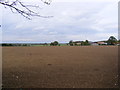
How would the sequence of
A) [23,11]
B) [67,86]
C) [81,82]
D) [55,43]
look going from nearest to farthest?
1. [23,11]
2. [67,86]
3. [81,82]
4. [55,43]

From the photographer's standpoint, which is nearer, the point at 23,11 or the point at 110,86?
the point at 23,11

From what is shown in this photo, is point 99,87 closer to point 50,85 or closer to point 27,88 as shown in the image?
point 50,85

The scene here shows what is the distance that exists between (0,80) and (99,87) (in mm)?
3619

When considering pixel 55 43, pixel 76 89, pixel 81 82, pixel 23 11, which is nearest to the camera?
pixel 23 11

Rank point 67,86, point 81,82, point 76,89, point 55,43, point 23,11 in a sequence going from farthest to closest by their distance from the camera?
point 55,43
point 81,82
point 67,86
point 76,89
point 23,11

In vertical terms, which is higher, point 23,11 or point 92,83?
point 23,11

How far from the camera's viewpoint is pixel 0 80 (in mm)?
5145

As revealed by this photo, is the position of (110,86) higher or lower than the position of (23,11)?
lower

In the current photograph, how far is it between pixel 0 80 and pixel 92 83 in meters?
3.43

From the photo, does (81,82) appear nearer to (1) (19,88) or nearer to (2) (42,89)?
(2) (42,89)

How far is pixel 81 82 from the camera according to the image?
4.95 metres

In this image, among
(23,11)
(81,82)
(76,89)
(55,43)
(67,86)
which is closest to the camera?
(23,11)

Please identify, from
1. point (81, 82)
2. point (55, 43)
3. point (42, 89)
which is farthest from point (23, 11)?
point (55, 43)

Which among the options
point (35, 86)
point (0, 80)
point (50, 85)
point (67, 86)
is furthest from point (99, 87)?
point (0, 80)
